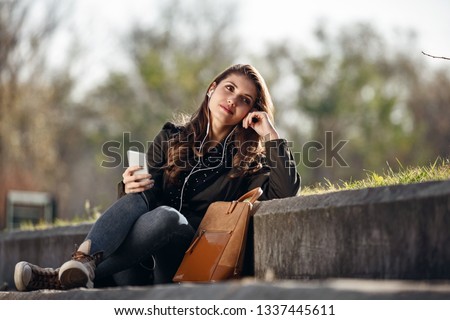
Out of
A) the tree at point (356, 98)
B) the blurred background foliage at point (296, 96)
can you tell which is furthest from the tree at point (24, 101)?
the tree at point (356, 98)

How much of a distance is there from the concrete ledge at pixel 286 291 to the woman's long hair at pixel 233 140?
1452 millimetres

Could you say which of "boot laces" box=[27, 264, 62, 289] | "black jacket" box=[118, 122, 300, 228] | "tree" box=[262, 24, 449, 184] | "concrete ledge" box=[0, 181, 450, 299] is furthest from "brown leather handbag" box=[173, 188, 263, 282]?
"tree" box=[262, 24, 449, 184]

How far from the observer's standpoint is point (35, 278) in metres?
5.64

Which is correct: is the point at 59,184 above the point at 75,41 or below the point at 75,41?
below

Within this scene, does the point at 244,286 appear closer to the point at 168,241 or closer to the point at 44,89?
the point at 168,241

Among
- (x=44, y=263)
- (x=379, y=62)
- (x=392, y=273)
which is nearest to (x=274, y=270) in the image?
(x=392, y=273)

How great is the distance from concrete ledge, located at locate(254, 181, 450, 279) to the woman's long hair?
663 millimetres

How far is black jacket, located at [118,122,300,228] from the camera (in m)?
5.76

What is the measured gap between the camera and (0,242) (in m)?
9.70

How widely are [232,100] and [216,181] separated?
0.57 metres

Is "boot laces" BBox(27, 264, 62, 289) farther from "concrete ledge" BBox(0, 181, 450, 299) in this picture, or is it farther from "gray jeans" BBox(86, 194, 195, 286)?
"concrete ledge" BBox(0, 181, 450, 299)

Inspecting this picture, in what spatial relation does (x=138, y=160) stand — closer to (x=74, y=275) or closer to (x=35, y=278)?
(x=74, y=275)

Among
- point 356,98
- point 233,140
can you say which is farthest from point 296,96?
point 233,140

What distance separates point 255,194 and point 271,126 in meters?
0.70
